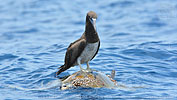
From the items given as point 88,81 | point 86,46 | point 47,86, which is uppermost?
point 86,46

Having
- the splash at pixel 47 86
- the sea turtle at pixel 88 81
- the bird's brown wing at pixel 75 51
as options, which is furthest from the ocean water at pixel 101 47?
the bird's brown wing at pixel 75 51

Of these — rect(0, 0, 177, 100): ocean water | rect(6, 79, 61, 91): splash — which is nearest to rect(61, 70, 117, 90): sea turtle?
rect(0, 0, 177, 100): ocean water

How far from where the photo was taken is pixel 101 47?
13.4m

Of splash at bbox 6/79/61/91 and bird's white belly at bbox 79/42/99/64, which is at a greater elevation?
bird's white belly at bbox 79/42/99/64

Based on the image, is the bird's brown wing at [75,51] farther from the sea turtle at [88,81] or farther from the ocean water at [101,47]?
the ocean water at [101,47]

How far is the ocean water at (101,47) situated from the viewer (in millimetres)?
8438

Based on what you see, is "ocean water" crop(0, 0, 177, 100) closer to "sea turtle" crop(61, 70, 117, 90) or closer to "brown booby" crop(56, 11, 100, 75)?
"sea turtle" crop(61, 70, 117, 90)

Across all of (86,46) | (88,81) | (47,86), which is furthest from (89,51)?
(47,86)

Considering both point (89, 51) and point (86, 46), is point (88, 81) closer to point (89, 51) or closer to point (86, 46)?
point (89, 51)

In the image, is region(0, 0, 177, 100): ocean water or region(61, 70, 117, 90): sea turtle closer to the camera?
region(61, 70, 117, 90): sea turtle

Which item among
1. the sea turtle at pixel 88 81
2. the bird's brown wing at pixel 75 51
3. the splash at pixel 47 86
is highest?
the bird's brown wing at pixel 75 51

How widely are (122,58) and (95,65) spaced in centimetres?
127

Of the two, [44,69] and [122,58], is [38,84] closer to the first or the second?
[44,69]

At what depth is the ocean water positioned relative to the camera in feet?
27.7
